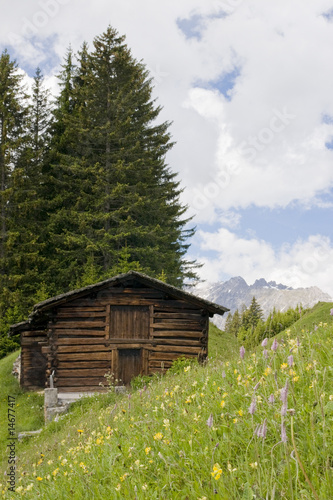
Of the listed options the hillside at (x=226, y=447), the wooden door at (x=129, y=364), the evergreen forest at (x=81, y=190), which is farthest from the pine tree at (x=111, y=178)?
the hillside at (x=226, y=447)

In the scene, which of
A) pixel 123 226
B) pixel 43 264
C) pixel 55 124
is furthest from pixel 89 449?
pixel 55 124

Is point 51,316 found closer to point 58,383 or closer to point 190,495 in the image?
point 58,383

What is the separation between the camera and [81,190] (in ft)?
127

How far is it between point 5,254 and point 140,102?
21330mm

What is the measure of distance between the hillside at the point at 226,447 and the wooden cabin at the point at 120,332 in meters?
13.8

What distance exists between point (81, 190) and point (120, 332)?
22998 mm

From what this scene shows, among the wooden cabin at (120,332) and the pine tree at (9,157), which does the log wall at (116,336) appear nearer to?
the wooden cabin at (120,332)

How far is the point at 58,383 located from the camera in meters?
18.3

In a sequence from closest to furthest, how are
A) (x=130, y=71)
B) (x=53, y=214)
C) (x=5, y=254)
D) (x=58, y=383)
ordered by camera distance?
(x=58, y=383) → (x=5, y=254) → (x=53, y=214) → (x=130, y=71)

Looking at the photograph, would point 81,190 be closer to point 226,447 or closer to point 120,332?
point 120,332

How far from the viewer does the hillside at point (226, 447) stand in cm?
243

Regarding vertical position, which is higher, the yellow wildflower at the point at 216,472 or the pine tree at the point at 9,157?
the pine tree at the point at 9,157

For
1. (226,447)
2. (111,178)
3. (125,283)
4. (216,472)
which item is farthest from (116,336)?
(111,178)

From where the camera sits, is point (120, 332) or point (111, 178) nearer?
point (120, 332)
